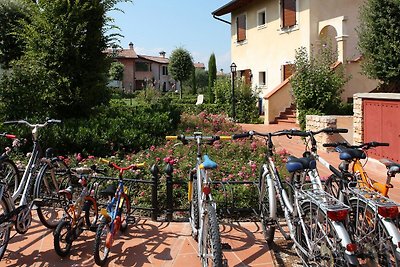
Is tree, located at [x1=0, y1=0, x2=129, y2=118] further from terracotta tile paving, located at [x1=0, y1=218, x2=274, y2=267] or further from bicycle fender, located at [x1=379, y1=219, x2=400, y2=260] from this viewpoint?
bicycle fender, located at [x1=379, y1=219, x2=400, y2=260]

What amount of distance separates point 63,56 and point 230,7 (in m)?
13.8

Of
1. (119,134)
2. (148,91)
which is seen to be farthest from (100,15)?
(148,91)

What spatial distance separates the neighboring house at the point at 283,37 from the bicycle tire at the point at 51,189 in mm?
10793

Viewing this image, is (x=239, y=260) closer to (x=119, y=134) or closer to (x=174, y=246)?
(x=174, y=246)

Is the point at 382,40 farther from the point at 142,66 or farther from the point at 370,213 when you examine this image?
the point at 142,66

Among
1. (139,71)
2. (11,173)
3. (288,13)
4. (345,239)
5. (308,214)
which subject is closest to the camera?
(345,239)

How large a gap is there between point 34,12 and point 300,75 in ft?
24.7

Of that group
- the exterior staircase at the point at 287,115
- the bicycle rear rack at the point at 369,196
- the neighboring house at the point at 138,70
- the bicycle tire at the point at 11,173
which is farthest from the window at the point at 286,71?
the neighboring house at the point at 138,70

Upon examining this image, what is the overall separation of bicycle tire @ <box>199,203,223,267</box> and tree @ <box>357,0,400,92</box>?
7.82m

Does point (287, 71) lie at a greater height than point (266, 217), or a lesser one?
greater

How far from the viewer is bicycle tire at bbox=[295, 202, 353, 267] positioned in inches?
97.2

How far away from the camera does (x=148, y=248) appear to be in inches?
149

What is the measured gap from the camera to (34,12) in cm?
840

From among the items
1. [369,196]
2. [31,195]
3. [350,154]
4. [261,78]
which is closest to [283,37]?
[261,78]
